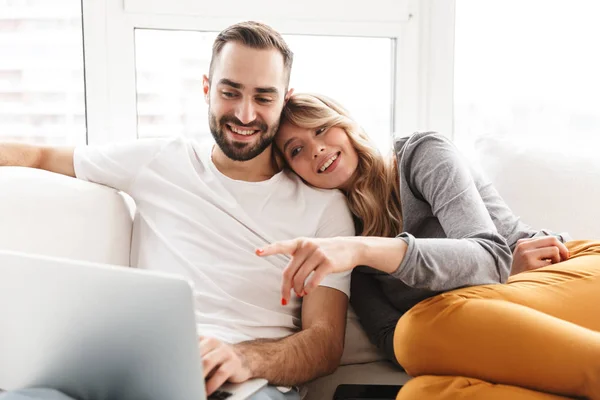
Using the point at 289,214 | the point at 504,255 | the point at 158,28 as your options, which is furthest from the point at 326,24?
the point at 504,255

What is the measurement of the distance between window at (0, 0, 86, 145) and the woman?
0.99m

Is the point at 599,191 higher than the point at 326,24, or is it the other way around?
the point at 326,24

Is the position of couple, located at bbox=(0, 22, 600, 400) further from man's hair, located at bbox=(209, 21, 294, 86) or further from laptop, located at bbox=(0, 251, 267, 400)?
laptop, located at bbox=(0, 251, 267, 400)

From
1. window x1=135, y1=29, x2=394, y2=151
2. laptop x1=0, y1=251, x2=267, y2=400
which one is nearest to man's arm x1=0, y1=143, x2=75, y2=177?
window x1=135, y1=29, x2=394, y2=151

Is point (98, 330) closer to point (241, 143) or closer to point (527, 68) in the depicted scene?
point (241, 143)

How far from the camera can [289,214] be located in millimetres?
1654

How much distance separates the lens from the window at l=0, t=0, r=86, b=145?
227 centimetres

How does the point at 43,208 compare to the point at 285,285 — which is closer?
the point at 285,285

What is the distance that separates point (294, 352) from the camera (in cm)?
141

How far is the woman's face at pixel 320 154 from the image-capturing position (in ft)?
5.44

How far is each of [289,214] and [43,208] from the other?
58 cm

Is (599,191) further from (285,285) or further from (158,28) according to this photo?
(158,28)

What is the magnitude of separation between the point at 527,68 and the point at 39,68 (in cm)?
185

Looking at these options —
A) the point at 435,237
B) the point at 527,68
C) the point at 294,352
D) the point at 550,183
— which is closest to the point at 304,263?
the point at 294,352
